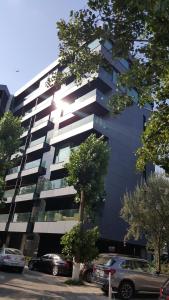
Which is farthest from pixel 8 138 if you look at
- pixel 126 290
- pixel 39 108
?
pixel 39 108

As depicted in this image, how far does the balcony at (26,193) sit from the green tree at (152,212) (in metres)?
12.9

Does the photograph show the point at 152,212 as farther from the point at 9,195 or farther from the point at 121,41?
the point at 9,195

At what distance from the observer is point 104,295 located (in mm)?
14695

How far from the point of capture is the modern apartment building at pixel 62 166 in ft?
103

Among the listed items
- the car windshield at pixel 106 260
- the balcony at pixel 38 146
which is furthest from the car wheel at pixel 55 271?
the balcony at pixel 38 146

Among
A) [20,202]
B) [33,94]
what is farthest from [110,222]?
[33,94]

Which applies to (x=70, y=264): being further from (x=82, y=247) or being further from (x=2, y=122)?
(x=2, y=122)

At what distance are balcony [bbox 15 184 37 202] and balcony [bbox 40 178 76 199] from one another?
8.37 ft

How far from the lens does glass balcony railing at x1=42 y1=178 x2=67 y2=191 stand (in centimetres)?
3243

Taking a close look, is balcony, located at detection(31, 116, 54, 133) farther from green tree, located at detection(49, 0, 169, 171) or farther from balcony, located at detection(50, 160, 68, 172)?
green tree, located at detection(49, 0, 169, 171)

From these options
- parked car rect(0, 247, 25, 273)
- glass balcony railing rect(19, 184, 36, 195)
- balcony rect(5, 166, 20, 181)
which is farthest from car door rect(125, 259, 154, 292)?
balcony rect(5, 166, 20, 181)

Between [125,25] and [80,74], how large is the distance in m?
2.34

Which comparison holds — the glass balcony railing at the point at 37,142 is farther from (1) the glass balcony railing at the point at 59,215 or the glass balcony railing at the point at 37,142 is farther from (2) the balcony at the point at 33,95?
(1) the glass balcony railing at the point at 59,215

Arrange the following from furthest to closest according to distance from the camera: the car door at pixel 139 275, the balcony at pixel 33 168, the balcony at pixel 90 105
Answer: the balcony at pixel 33 168
the balcony at pixel 90 105
the car door at pixel 139 275
